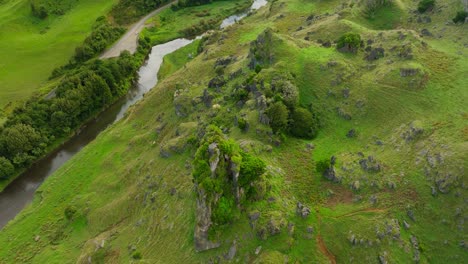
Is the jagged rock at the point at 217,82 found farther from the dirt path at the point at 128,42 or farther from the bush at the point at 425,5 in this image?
the dirt path at the point at 128,42

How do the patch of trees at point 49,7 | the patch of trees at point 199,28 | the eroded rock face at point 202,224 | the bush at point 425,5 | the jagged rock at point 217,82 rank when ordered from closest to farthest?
the eroded rock face at point 202,224, the jagged rock at point 217,82, the bush at point 425,5, the patch of trees at point 199,28, the patch of trees at point 49,7

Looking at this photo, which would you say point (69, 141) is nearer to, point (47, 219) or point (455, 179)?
point (47, 219)

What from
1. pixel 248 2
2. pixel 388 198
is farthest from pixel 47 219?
pixel 248 2

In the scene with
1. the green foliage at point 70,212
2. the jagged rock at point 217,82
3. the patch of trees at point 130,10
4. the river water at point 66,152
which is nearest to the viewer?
the green foliage at point 70,212

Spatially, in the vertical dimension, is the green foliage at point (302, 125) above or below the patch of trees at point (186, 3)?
below

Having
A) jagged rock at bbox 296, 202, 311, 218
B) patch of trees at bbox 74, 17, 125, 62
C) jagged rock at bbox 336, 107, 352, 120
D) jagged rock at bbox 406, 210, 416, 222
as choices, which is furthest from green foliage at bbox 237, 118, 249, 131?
patch of trees at bbox 74, 17, 125, 62

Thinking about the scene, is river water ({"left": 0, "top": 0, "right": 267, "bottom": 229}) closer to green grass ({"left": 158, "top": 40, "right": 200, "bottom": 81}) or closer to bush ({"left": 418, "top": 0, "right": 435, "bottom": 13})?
green grass ({"left": 158, "top": 40, "right": 200, "bottom": 81})

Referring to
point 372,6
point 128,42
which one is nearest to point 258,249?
point 372,6

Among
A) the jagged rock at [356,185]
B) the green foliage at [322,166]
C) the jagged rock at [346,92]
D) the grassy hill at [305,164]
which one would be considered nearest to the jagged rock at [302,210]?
the grassy hill at [305,164]
